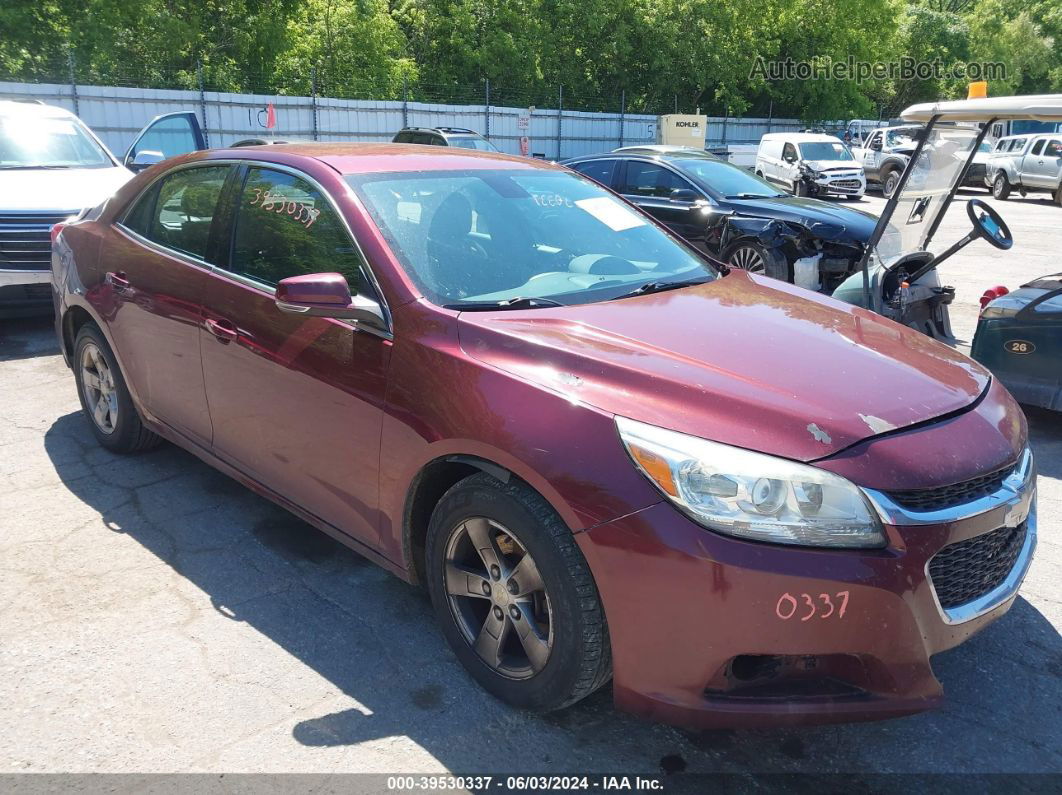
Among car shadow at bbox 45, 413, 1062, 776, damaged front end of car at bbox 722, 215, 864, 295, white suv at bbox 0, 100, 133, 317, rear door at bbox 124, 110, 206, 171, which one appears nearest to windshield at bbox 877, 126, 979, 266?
damaged front end of car at bbox 722, 215, 864, 295

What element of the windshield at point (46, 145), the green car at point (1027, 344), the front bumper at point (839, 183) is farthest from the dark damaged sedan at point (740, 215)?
the front bumper at point (839, 183)

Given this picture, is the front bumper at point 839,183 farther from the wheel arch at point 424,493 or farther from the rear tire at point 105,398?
the wheel arch at point 424,493

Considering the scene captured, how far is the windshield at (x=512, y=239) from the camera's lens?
3.09m

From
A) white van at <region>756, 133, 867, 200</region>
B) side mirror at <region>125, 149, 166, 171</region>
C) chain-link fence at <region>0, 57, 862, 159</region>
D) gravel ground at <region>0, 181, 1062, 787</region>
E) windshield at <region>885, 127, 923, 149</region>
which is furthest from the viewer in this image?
windshield at <region>885, 127, 923, 149</region>

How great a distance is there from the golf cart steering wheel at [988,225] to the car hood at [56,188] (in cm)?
603

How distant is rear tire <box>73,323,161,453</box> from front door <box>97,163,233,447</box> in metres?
0.19

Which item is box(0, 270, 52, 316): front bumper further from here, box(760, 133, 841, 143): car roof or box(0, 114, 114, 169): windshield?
box(760, 133, 841, 143): car roof

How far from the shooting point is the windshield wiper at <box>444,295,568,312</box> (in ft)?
9.55

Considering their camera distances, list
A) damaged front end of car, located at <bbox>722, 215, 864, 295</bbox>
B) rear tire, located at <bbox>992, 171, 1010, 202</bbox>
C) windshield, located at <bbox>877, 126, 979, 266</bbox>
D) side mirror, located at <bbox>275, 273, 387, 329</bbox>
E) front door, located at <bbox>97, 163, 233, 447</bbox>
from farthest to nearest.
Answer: rear tire, located at <bbox>992, 171, 1010, 202</bbox> → damaged front end of car, located at <bbox>722, 215, 864, 295</bbox> → windshield, located at <bbox>877, 126, 979, 266</bbox> → front door, located at <bbox>97, 163, 233, 447</bbox> → side mirror, located at <bbox>275, 273, 387, 329</bbox>

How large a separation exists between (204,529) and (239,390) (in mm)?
819

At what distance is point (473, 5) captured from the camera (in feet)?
Result: 98.7

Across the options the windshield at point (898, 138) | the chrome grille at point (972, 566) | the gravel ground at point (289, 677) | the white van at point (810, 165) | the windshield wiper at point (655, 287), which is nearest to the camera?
the chrome grille at point (972, 566)

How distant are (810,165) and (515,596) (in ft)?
70.6

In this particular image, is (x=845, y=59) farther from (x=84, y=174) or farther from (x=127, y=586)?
(x=127, y=586)
